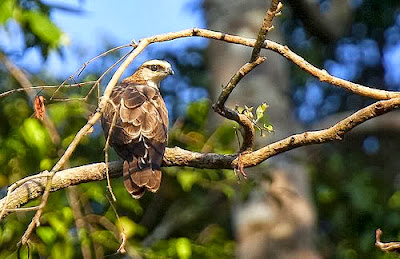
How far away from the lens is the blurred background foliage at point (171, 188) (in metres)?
5.37

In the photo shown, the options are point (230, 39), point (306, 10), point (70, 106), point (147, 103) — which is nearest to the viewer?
point (230, 39)

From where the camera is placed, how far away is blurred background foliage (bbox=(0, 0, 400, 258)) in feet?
17.6

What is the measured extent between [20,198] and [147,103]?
1347 millimetres

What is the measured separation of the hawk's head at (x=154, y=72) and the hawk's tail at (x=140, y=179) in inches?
74.7

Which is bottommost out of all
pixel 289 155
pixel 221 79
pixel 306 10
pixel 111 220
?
pixel 111 220

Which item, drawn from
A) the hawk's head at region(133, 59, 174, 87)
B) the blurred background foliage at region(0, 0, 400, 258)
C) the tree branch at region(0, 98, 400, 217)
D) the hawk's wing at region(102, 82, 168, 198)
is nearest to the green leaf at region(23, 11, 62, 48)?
the blurred background foliage at region(0, 0, 400, 258)

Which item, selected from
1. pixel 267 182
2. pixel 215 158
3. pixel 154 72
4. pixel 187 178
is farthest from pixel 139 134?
pixel 267 182

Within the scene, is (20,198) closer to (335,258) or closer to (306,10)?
(306,10)

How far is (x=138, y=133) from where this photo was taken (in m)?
4.63

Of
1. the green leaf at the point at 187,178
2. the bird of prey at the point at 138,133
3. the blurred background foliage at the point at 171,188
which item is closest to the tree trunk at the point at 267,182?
the blurred background foliage at the point at 171,188

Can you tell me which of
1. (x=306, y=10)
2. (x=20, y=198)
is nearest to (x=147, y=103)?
(x=20, y=198)

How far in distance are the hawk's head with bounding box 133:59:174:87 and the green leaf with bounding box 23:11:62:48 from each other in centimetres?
124

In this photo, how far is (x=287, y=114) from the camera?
683cm

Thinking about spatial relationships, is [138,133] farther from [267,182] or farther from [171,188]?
[171,188]
